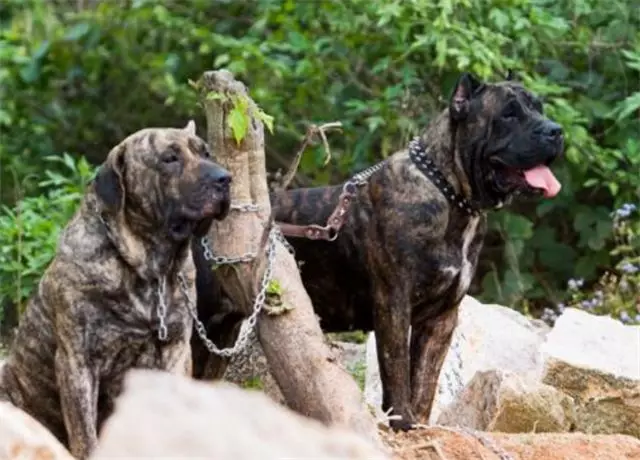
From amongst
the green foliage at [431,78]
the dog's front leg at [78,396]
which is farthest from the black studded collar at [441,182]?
the green foliage at [431,78]

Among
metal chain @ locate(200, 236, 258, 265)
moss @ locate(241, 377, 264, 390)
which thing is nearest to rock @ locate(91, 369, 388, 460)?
metal chain @ locate(200, 236, 258, 265)

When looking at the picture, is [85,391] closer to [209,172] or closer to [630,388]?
[209,172]

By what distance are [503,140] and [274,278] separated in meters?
1.15

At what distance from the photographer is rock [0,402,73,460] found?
3570mm

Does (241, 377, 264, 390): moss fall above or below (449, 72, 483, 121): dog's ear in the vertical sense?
below

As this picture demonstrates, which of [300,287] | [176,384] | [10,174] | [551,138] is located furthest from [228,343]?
[10,174]

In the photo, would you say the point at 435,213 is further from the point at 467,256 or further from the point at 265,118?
the point at 265,118

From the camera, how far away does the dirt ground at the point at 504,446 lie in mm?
6316

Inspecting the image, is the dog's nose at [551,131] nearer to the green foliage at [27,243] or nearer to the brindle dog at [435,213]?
the brindle dog at [435,213]

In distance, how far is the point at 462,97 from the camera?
7.11m

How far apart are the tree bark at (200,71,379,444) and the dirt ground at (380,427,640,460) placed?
0.26m

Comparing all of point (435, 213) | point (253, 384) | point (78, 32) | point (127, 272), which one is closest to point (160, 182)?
point (127, 272)

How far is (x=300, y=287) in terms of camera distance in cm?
645

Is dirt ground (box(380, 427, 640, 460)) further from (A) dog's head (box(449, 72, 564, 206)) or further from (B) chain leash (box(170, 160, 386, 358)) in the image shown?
(A) dog's head (box(449, 72, 564, 206))
